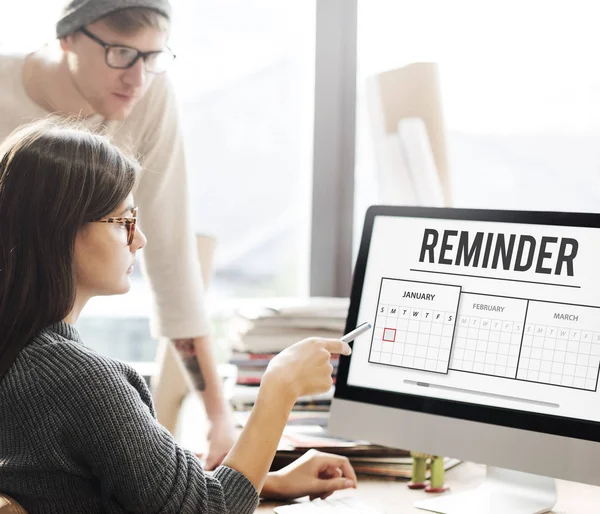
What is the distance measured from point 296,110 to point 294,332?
701 mm

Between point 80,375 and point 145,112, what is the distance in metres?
0.82

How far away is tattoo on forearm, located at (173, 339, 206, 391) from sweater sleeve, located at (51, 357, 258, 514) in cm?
64

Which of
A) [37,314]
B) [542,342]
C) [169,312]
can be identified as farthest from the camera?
[169,312]

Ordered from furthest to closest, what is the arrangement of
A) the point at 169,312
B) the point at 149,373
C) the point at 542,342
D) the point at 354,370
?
the point at 149,373 < the point at 169,312 < the point at 354,370 < the point at 542,342

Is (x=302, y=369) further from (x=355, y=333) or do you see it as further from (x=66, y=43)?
(x=66, y=43)

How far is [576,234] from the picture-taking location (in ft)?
3.92

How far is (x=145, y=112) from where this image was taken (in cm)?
166

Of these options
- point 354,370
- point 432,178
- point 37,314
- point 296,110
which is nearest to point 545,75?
point 432,178

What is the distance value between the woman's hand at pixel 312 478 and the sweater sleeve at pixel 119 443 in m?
0.29

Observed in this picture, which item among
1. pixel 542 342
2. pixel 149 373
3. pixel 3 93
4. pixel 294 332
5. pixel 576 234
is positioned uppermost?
pixel 3 93

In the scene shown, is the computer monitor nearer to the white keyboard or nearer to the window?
the white keyboard

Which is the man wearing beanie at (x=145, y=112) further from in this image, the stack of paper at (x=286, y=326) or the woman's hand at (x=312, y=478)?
the woman's hand at (x=312, y=478)

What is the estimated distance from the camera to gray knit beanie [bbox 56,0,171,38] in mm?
1442

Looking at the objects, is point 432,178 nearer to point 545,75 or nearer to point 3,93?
point 545,75
